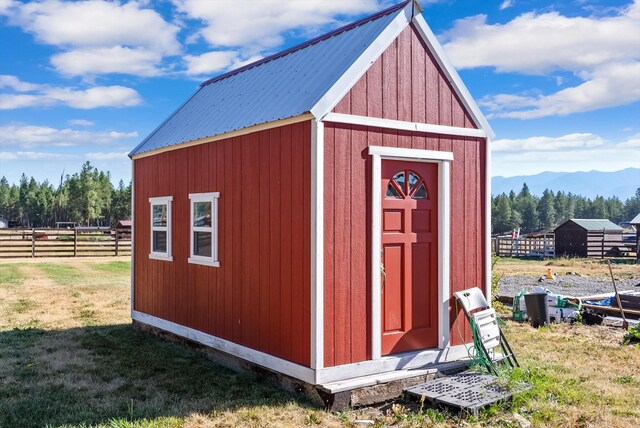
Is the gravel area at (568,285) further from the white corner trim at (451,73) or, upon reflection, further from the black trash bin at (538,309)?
the white corner trim at (451,73)

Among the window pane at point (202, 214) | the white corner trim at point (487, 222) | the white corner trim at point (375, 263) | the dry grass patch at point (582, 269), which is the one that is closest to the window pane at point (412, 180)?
the white corner trim at point (375, 263)

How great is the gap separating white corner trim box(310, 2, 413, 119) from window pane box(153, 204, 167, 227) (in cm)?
436

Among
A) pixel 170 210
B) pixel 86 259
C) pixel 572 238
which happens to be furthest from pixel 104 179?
pixel 170 210

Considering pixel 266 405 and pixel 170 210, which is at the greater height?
pixel 170 210

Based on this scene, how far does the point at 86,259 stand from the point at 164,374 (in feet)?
71.3

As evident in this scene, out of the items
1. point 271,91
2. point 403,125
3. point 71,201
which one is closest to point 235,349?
point 271,91

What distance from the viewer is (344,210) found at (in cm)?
623

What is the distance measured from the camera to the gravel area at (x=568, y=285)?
16.3m

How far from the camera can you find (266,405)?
5.92 m

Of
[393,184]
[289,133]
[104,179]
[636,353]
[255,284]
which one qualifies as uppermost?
[104,179]

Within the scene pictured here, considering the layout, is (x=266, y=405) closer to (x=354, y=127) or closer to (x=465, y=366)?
(x=465, y=366)

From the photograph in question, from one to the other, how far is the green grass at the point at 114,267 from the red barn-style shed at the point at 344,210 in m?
15.1

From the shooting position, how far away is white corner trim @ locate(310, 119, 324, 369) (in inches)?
235

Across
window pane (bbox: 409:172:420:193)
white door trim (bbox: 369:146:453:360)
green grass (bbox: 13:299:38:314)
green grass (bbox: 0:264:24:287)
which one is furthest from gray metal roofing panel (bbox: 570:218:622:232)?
window pane (bbox: 409:172:420:193)
